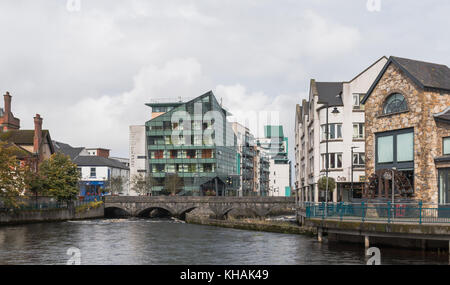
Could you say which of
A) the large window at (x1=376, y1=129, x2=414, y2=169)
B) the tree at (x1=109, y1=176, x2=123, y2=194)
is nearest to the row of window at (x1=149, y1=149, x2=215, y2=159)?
the tree at (x1=109, y1=176, x2=123, y2=194)

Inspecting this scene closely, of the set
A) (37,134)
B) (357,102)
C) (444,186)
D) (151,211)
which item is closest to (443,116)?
(444,186)

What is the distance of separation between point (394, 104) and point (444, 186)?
8.06 metres

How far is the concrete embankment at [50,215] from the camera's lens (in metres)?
71.5

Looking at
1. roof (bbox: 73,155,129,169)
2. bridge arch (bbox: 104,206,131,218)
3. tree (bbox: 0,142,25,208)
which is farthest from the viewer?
roof (bbox: 73,155,129,169)

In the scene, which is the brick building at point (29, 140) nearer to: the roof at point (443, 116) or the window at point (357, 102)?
the window at point (357, 102)

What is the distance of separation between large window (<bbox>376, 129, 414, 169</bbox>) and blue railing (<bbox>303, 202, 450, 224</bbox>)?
544 cm

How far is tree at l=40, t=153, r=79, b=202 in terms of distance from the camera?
285 feet

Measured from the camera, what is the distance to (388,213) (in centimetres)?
3481

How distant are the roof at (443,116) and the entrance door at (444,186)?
12.1ft

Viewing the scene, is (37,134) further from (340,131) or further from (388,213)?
(388,213)

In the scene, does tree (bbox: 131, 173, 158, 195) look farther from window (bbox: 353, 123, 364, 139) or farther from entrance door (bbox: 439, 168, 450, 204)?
entrance door (bbox: 439, 168, 450, 204)

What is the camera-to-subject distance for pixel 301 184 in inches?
3484
